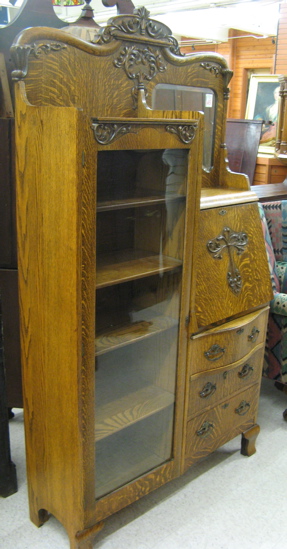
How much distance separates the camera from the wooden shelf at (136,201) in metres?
1.54

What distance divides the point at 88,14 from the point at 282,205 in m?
1.35

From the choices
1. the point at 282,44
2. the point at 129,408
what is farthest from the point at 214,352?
the point at 282,44

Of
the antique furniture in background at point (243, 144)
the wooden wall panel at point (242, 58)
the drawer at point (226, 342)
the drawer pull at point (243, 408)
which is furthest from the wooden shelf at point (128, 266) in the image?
the wooden wall panel at point (242, 58)

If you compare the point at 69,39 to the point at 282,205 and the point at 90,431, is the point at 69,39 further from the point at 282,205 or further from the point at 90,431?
the point at 282,205

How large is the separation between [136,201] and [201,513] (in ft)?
4.09

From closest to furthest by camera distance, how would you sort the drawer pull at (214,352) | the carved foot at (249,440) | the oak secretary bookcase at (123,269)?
the oak secretary bookcase at (123,269), the drawer pull at (214,352), the carved foot at (249,440)

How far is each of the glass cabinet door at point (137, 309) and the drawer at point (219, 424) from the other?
0.12 metres

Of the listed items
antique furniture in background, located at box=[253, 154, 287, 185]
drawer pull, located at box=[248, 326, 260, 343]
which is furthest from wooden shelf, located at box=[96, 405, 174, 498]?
antique furniture in background, located at box=[253, 154, 287, 185]

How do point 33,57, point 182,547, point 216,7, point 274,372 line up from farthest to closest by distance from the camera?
point 216,7 < point 274,372 < point 182,547 < point 33,57

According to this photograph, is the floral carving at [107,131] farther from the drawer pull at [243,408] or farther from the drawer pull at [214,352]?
the drawer pull at [243,408]

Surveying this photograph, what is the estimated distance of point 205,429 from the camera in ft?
6.79

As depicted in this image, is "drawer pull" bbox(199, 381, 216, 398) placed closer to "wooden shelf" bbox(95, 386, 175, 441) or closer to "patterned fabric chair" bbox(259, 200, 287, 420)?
"wooden shelf" bbox(95, 386, 175, 441)

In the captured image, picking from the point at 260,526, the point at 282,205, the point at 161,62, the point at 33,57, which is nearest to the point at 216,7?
the point at 282,205

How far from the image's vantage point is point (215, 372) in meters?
2.02
